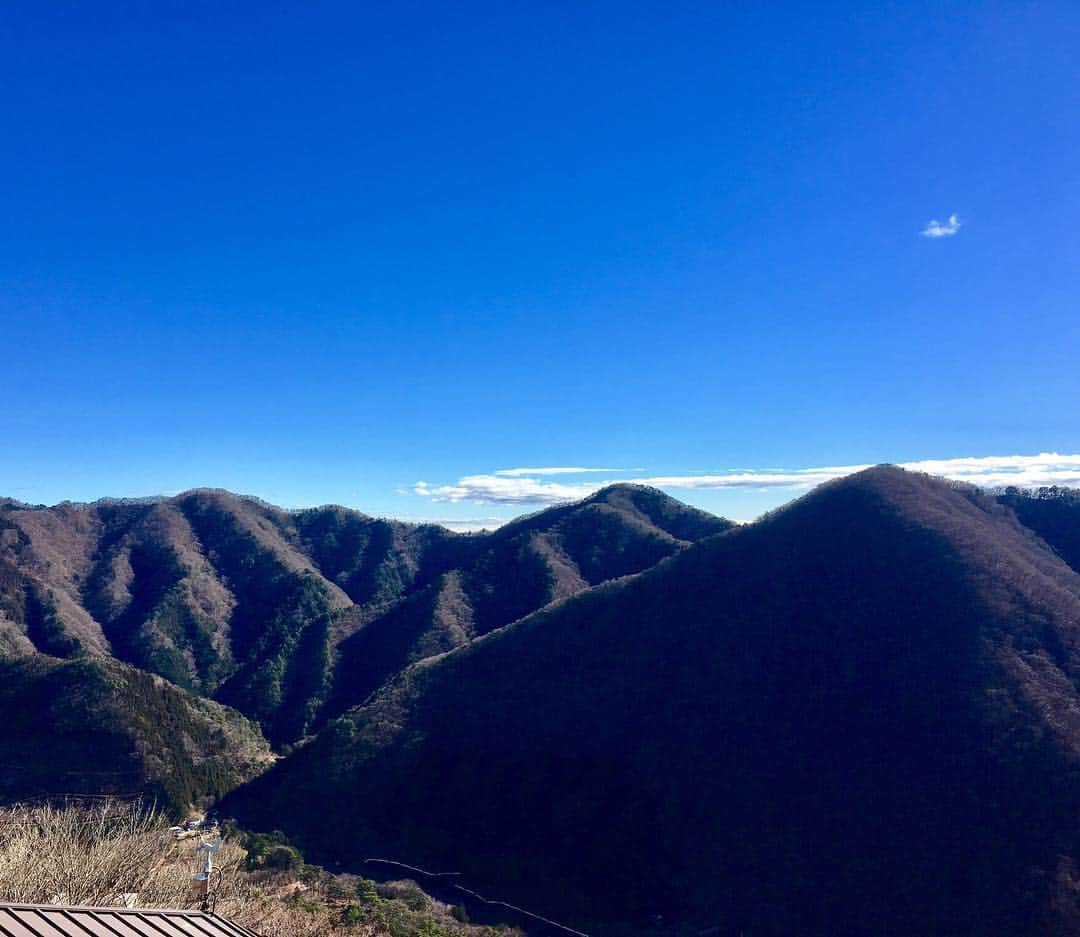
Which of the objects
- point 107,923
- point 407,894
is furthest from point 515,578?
point 107,923

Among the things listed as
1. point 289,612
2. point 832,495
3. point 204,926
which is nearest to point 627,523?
point 832,495

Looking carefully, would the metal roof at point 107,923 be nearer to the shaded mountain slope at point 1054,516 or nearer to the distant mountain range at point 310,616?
the distant mountain range at point 310,616

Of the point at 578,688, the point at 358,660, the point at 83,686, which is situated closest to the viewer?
the point at 578,688

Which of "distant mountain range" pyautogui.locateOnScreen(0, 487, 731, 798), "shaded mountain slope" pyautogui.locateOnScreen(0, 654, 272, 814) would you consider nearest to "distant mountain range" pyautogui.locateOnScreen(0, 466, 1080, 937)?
"shaded mountain slope" pyautogui.locateOnScreen(0, 654, 272, 814)

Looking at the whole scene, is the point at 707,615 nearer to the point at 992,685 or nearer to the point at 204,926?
the point at 992,685

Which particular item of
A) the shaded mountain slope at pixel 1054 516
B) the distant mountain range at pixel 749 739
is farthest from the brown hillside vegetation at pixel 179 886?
the shaded mountain slope at pixel 1054 516
